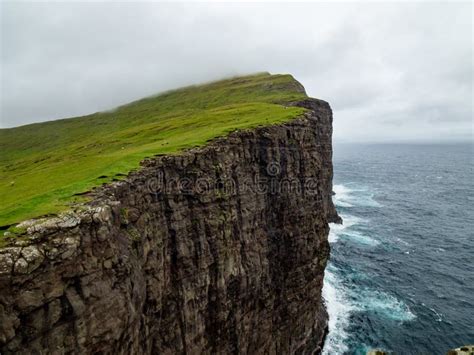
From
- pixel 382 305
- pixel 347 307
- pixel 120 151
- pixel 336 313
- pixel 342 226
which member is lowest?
pixel 336 313

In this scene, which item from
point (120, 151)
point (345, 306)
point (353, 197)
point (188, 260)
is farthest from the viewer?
point (353, 197)

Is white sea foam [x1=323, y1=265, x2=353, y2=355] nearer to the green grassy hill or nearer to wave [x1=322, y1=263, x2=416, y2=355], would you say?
wave [x1=322, y1=263, x2=416, y2=355]

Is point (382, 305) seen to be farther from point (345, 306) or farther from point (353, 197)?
point (353, 197)

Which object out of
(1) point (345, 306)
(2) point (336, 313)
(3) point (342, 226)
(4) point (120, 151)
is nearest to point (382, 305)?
(1) point (345, 306)

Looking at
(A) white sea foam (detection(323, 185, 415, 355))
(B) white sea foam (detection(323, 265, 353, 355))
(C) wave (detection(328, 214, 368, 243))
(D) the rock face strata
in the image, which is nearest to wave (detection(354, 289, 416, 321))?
(A) white sea foam (detection(323, 185, 415, 355))

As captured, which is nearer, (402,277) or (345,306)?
(345,306)

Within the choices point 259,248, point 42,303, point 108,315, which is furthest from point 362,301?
point 42,303

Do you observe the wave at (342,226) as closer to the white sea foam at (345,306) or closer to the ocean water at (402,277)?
the ocean water at (402,277)
